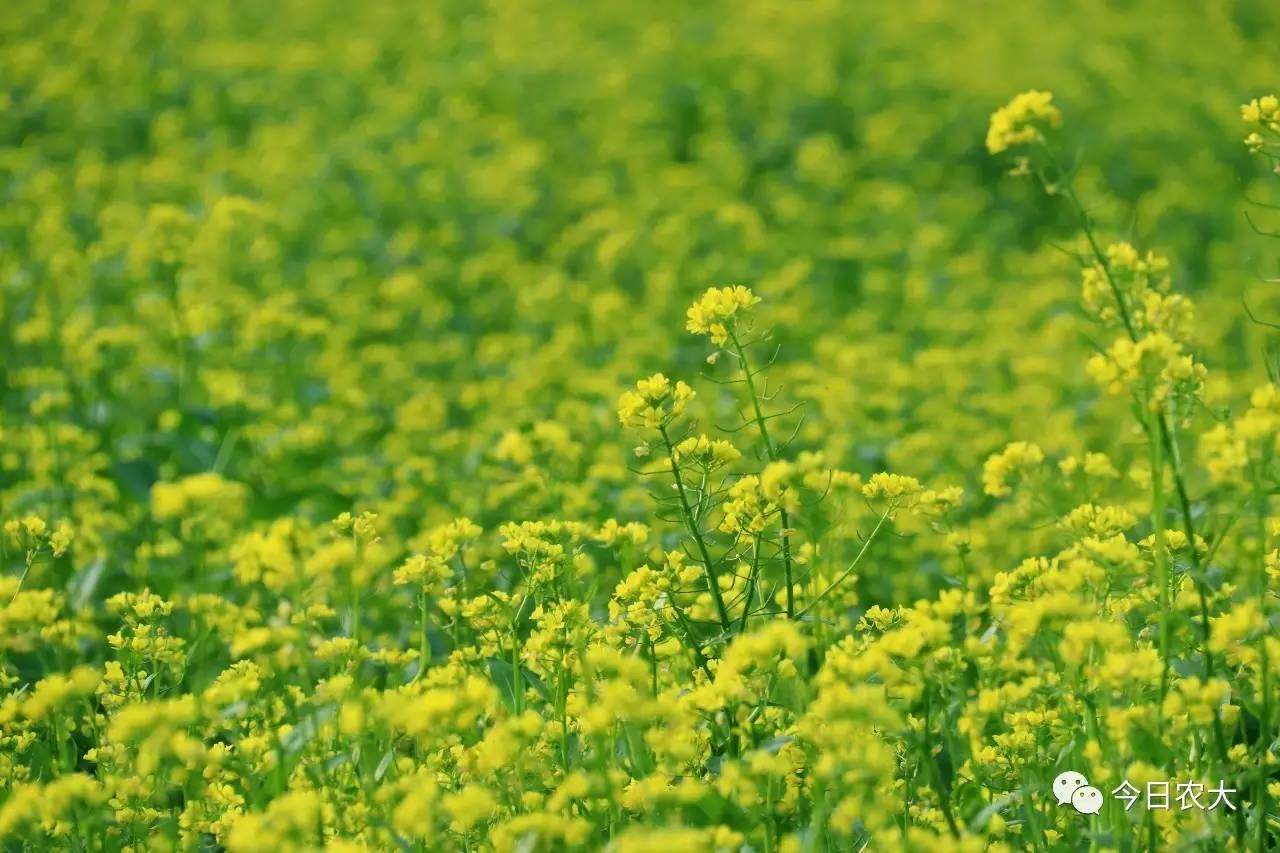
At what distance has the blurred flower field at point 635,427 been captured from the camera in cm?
252

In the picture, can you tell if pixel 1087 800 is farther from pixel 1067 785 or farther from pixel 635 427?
pixel 635 427

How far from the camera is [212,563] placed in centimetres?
452

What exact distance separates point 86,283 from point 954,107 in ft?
23.2

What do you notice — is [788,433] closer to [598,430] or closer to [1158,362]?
[598,430]

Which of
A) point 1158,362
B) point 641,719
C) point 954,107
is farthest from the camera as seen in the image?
point 954,107

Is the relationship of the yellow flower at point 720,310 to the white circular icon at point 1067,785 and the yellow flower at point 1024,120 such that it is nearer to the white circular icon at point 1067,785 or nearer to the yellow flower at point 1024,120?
the yellow flower at point 1024,120

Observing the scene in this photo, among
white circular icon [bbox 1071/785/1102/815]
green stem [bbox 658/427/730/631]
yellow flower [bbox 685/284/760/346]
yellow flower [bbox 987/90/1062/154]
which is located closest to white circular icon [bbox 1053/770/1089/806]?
white circular icon [bbox 1071/785/1102/815]

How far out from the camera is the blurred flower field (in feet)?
8.28

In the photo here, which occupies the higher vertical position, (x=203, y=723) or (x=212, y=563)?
(x=203, y=723)

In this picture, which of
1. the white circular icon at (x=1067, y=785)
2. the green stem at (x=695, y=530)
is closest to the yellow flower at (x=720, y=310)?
the green stem at (x=695, y=530)

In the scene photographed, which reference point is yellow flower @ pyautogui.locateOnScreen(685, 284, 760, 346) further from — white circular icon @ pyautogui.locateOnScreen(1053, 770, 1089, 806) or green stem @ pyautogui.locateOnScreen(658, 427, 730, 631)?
white circular icon @ pyautogui.locateOnScreen(1053, 770, 1089, 806)

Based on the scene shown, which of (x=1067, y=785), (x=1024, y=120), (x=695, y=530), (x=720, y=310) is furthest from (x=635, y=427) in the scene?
(x=1067, y=785)

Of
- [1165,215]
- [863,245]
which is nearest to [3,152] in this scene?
[863,245]

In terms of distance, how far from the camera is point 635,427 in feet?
11.3
